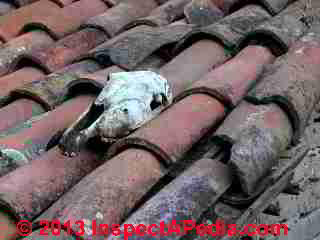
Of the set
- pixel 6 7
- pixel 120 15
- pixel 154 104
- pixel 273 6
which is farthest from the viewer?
pixel 6 7

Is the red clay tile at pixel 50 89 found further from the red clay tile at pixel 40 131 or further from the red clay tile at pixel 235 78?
the red clay tile at pixel 235 78

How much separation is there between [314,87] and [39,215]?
1410 millimetres

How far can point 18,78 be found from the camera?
3.37 m

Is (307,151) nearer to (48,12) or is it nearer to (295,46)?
(295,46)

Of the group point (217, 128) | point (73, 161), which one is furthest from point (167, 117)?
point (73, 161)

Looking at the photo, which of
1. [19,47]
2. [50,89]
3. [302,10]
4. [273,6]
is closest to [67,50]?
[19,47]

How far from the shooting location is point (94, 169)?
7.93ft

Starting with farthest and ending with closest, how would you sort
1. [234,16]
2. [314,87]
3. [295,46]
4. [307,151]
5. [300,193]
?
1. [234,16]
2. [295,46]
3. [314,87]
4. [307,151]
5. [300,193]

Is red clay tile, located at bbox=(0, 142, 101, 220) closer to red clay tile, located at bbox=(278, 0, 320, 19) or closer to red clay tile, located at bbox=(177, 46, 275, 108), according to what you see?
red clay tile, located at bbox=(177, 46, 275, 108)

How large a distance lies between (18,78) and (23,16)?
0.93 meters

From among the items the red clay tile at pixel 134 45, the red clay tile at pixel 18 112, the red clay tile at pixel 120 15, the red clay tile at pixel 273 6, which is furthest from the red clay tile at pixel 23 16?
the red clay tile at pixel 273 6

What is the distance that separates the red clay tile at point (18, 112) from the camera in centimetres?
290

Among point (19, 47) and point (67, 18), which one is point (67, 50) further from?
point (67, 18)

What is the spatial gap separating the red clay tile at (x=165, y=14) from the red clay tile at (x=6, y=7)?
118cm
